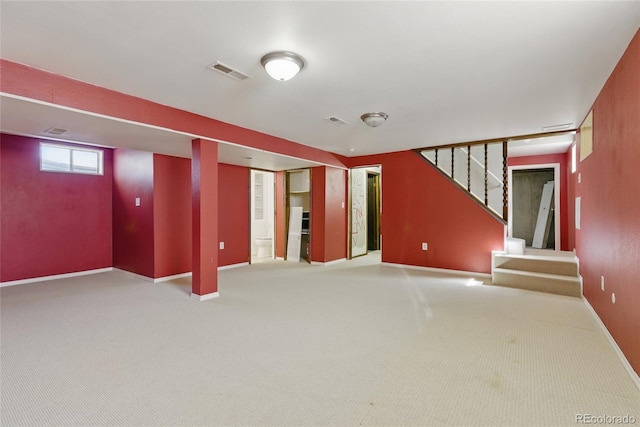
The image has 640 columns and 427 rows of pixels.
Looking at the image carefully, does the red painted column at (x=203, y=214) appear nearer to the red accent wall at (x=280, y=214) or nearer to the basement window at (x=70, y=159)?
the basement window at (x=70, y=159)

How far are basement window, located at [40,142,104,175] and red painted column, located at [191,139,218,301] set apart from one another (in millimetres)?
2824

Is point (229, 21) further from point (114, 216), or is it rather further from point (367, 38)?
point (114, 216)

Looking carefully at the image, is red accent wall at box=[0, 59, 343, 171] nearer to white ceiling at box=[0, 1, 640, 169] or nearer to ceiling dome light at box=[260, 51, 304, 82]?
white ceiling at box=[0, 1, 640, 169]

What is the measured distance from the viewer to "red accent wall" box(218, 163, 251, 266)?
5945mm

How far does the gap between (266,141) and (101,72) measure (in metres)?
2.38

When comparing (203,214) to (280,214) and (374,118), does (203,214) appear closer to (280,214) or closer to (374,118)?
(374,118)

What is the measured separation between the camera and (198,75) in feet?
8.98

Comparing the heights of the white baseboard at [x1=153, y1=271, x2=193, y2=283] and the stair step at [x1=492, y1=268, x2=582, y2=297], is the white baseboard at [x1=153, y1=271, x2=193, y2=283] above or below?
below

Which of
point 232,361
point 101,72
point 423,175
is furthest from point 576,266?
point 101,72

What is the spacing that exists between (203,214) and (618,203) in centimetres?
418

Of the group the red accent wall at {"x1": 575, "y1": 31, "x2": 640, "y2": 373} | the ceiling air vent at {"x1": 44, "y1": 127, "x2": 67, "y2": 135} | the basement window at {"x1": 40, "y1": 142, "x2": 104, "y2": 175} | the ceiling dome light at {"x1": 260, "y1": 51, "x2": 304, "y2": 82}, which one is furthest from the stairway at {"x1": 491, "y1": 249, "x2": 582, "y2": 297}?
the basement window at {"x1": 40, "y1": 142, "x2": 104, "y2": 175}

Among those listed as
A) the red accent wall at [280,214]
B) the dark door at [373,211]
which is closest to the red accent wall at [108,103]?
the red accent wall at [280,214]

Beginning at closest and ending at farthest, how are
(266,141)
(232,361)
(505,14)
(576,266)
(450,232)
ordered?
1. (505,14)
2. (232,361)
3. (576,266)
4. (266,141)
5. (450,232)

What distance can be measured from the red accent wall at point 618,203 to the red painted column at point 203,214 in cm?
406
